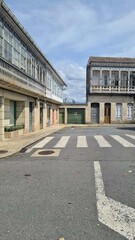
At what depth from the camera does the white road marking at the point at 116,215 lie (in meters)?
3.48

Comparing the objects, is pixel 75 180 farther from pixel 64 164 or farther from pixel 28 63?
pixel 28 63

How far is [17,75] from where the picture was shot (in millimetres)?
15773

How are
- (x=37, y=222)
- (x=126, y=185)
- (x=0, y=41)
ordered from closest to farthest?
(x=37, y=222)
(x=126, y=185)
(x=0, y=41)

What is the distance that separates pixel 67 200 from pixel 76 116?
112ft

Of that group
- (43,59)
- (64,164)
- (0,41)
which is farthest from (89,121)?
(64,164)

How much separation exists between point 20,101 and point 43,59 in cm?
638

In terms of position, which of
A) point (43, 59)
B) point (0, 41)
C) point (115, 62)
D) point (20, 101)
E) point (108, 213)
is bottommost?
point (108, 213)

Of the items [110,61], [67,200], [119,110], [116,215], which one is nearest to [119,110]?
[119,110]

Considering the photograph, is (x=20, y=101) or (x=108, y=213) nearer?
(x=108, y=213)

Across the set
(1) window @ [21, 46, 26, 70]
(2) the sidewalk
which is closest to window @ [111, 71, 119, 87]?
(1) window @ [21, 46, 26, 70]

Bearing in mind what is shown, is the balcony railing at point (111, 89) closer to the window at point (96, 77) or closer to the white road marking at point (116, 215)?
the window at point (96, 77)

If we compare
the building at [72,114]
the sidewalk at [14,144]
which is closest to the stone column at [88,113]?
the building at [72,114]

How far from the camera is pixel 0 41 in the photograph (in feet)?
43.3

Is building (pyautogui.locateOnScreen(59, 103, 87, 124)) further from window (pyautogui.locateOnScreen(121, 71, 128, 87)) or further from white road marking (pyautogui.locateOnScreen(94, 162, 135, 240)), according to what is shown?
white road marking (pyautogui.locateOnScreen(94, 162, 135, 240))
